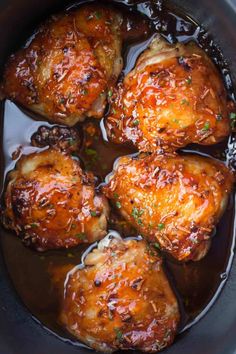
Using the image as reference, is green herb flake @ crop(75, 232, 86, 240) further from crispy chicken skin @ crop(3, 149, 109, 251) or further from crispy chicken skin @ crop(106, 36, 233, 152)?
crispy chicken skin @ crop(106, 36, 233, 152)

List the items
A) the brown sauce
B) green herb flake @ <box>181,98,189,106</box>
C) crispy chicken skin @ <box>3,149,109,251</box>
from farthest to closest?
the brown sauce, crispy chicken skin @ <box>3,149,109,251</box>, green herb flake @ <box>181,98,189,106</box>

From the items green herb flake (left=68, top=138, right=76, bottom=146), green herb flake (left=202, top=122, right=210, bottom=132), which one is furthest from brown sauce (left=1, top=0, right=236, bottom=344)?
green herb flake (left=202, top=122, right=210, bottom=132)

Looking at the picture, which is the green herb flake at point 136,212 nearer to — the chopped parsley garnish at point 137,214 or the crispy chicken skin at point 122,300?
the chopped parsley garnish at point 137,214

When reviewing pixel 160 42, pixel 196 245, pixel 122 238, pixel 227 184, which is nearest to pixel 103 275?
pixel 122 238

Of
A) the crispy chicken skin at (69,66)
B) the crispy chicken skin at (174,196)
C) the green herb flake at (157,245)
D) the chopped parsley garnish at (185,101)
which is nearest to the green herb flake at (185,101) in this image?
the chopped parsley garnish at (185,101)

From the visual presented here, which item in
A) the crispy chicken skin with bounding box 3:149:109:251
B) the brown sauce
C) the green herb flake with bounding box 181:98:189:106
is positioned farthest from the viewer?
the brown sauce

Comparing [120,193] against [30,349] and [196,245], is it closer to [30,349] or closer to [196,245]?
[196,245]
